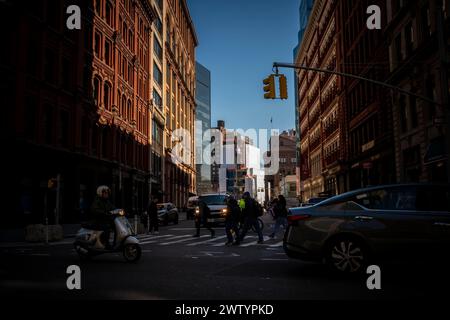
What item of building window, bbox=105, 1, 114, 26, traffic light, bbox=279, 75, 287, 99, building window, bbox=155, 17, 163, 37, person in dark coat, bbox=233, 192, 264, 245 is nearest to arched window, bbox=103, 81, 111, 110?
building window, bbox=105, 1, 114, 26

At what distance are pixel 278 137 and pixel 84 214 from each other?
431 ft

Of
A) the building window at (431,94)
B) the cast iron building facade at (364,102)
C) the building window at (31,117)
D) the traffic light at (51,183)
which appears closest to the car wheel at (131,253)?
the traffic light at (51,183)

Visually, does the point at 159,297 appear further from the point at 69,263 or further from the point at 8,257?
the point at 8,257

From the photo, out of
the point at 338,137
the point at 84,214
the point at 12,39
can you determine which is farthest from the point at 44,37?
the point at 338,137

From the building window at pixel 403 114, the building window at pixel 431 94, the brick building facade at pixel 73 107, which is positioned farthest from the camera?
the building window at pixel 403 114

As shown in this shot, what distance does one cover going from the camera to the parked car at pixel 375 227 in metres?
7.89

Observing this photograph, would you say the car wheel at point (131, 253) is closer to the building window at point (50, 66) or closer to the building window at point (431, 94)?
the building window at point (431, 94)

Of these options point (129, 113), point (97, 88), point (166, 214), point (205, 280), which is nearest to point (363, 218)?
point (205, 280)

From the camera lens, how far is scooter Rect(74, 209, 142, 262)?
10867 millimetres

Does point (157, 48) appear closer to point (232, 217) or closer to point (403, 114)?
point (403, 114)

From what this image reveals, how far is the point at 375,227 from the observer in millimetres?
8148

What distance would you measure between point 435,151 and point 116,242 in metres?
18.8

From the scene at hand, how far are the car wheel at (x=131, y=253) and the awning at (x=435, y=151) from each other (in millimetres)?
17469
